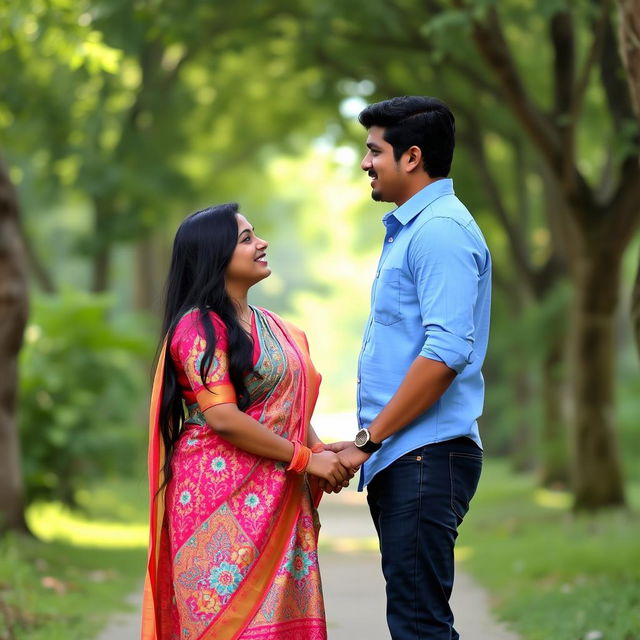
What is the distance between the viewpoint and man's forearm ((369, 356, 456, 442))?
3906mm

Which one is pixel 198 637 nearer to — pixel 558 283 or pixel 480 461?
pixel 480 461

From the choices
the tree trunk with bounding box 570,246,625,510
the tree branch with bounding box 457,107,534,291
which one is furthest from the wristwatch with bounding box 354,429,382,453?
the tree branch with bounding box 457,107,534,291

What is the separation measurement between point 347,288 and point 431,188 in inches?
2502

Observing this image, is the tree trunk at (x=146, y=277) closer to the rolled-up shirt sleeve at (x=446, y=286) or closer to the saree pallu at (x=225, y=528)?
the saree pallu at (x=225, y=528)

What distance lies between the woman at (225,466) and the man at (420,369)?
0.29m

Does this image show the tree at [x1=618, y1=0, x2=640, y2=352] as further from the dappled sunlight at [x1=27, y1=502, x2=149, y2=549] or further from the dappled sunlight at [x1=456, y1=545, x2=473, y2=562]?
the dappled sunlight at [x1=27, y1=502, x2=149, y2=549]

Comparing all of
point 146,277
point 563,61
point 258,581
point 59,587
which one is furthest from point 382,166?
point 146,277

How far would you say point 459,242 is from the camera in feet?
13.2

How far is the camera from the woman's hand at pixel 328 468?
420cm

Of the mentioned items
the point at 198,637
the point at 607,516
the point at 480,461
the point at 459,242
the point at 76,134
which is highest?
the point at 76,134

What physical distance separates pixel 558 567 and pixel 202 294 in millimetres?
6421

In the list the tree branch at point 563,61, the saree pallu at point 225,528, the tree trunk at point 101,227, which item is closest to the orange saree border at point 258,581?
the saree pallu at point 225,528

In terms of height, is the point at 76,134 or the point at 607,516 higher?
the point at 76,134

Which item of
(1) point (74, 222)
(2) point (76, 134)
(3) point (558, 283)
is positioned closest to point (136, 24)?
(2) point (76, 134)
